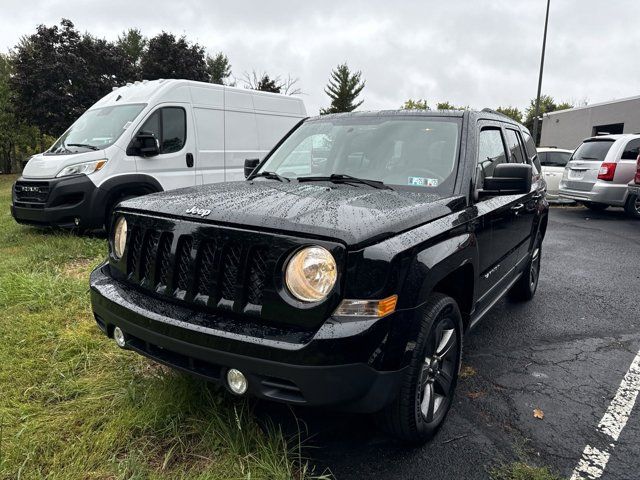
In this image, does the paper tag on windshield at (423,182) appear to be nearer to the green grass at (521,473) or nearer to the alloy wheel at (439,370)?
the alloy wheel at (439,370)

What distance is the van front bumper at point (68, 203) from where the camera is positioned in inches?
266

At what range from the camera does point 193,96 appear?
7898 millimetres

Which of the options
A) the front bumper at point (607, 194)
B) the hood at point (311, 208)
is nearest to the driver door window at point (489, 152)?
the hood at point (311, 208)

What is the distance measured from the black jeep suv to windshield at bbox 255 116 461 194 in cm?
1

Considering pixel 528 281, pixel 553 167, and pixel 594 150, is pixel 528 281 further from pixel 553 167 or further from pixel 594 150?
pixel 553 167

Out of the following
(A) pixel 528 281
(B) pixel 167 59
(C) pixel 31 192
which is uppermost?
(B) pixel 167 59

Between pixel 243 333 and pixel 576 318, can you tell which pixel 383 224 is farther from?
pixel 576 318

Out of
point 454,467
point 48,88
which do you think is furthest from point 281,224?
point 48,88

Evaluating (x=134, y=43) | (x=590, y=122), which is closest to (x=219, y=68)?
(x=134, y=43)

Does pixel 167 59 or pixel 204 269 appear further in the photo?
pixel 167 59

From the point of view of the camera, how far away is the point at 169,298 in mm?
2289

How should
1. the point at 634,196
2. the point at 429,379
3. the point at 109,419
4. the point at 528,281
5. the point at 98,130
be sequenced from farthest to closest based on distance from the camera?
the point at 634,196, the point at 98,130, the point at 528,281, the point at 109,419, the point at 429,379

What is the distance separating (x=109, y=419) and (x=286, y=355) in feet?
4.46

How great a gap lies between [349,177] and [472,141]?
0.83m
